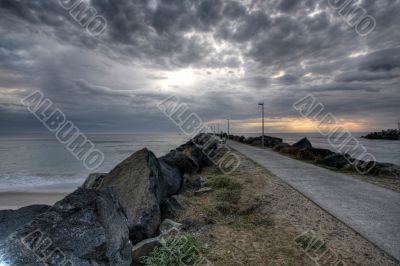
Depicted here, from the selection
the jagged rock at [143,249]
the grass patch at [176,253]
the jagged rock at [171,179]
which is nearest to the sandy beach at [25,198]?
the jagged rock at [171,179]

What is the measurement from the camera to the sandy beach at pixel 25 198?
14163mm

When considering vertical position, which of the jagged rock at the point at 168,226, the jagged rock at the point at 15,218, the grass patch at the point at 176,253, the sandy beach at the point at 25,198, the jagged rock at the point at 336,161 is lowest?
the sandy beach at the point at 25,198

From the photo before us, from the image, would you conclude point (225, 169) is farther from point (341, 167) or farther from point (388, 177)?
point (388, 177)

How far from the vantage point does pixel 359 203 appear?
6.82 metres

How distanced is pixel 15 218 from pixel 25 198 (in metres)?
11.8

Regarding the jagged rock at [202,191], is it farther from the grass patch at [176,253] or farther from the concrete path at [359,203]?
the grass patch at [176,253]

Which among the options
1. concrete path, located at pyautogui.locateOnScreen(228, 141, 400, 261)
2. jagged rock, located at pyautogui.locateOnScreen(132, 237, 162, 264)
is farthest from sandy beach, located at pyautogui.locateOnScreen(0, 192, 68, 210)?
concrete path, located at pyautogui.locateOnScreen(228, 141, 400, 261)

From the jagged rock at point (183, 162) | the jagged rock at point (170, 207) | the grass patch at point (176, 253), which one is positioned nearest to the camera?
the grass patch at point (176, 253)

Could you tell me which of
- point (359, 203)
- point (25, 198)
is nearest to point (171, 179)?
point (359, 203)

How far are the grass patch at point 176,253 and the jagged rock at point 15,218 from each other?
2.66 meters

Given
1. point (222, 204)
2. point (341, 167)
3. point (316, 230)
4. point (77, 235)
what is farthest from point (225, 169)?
point (77, 235)

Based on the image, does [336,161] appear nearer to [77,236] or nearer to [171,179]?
[171,179]

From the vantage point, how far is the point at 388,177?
11.1 metres

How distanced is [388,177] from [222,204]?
782cm
